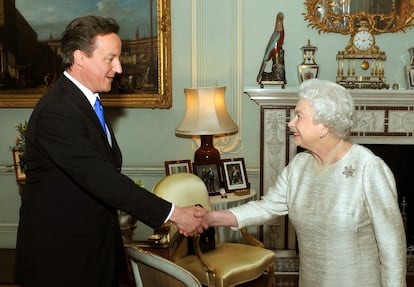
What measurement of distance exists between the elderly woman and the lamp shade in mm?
1813


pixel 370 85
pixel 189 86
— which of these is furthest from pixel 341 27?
pixel 189 86

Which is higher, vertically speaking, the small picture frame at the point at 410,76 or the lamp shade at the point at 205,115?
the small picture frame at the point at 410,76

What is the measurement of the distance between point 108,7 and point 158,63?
63 cm

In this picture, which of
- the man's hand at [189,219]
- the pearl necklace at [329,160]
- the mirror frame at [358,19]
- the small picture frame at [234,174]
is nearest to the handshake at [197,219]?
the man's hand at [189,219]

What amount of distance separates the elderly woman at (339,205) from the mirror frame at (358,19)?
2.38 m

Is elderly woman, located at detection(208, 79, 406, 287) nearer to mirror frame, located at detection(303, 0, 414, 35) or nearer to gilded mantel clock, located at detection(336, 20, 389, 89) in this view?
gilded mantel clock, located at detection(336, 20, 389, 89)

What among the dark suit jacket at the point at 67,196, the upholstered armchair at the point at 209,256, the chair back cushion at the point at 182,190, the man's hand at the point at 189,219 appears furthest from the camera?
the chair back cushion at the point at 182,190

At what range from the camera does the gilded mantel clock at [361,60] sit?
438 centimetres

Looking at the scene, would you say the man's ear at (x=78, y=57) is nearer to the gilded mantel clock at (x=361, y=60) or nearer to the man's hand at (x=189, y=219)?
the man's hand at (x=189, y=219)

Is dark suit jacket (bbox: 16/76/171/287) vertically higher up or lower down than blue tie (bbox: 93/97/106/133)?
lower down

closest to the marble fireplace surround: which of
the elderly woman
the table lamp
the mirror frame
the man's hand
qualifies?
the table lamp

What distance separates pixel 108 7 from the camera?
15.0ft

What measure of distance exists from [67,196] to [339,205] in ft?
3.57

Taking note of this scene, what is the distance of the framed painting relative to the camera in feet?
15.0
